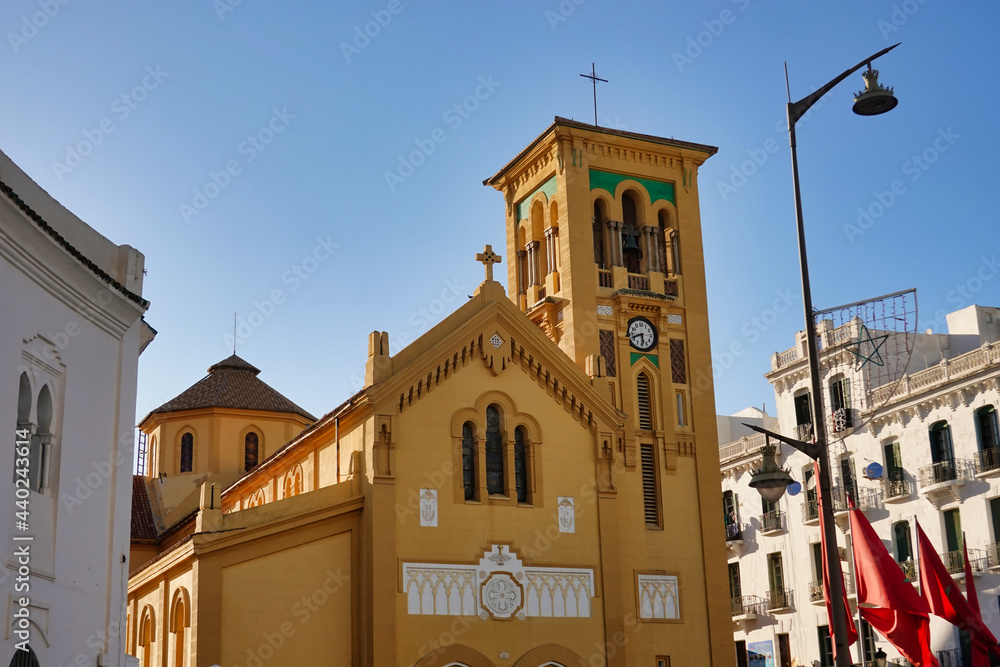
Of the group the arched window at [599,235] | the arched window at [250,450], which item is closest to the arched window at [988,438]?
the arched window at [599,235]

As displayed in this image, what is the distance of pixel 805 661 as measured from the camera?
139ft

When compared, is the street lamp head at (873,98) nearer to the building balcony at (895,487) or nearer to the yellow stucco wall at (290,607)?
the yellow stucco wall at (290,607)

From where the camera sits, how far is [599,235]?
116ft

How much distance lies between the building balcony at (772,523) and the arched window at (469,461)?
61.7ft

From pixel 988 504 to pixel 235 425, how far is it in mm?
28433

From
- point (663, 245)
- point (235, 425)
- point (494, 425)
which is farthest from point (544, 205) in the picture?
point (235, 425)

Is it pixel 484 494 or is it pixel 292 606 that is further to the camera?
pixel 484 494

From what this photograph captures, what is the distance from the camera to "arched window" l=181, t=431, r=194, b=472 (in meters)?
46.9

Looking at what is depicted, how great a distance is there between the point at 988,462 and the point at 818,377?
23.2m

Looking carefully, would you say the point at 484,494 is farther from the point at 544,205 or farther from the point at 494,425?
the point at 544,205

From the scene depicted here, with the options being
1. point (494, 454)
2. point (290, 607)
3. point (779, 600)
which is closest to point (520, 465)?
point (494, 454)

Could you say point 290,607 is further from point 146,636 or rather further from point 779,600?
point 779,600

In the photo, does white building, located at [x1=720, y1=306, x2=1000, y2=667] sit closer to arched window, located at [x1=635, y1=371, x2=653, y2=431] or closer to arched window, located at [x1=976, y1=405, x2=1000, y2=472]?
arched window, located at [x1=976, y1=405, x2=1000, y2=472]

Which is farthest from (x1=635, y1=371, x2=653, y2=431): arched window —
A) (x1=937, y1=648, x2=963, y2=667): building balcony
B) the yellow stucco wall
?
(x1=937, y1=648, x2=963, y2=667): building balcony
